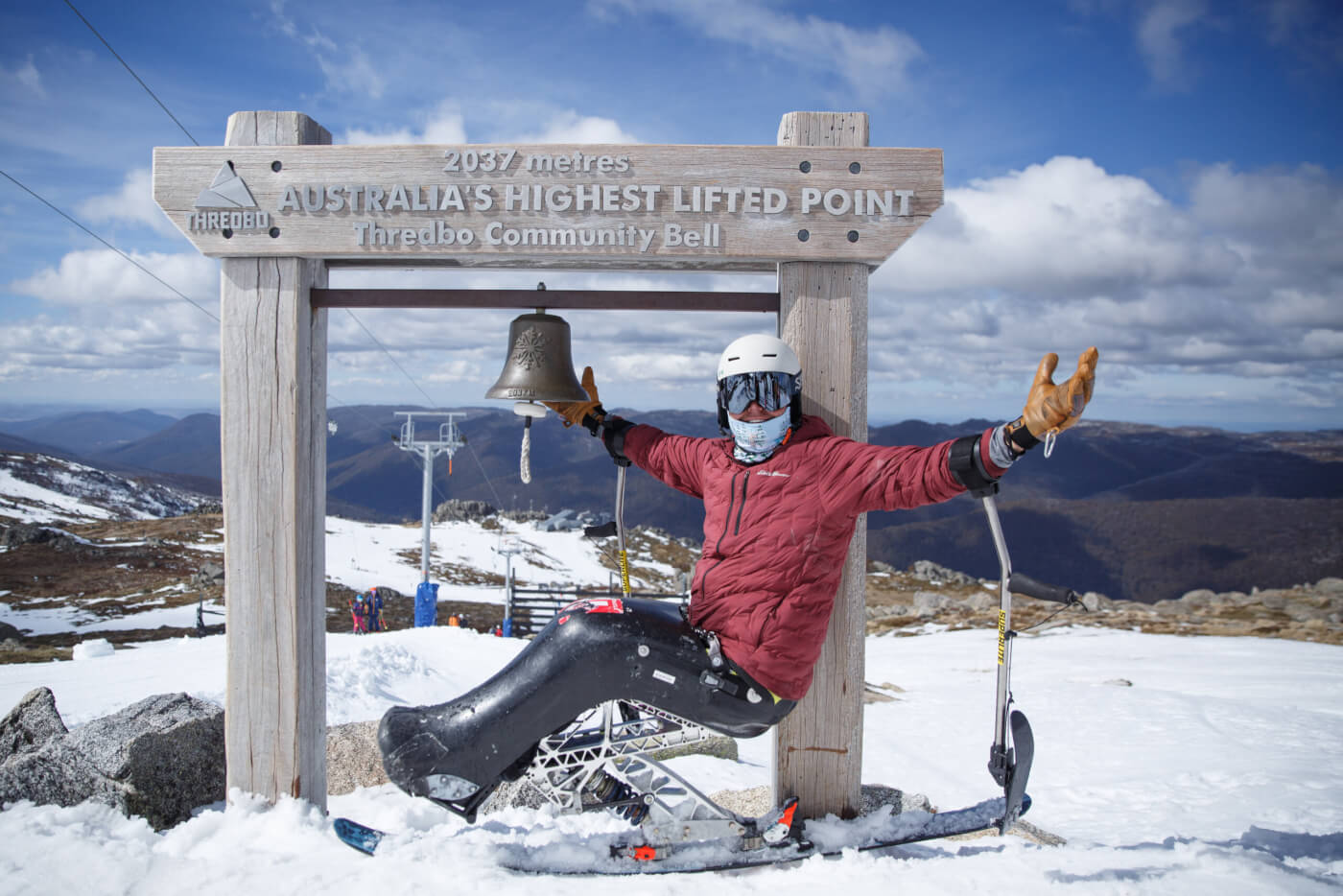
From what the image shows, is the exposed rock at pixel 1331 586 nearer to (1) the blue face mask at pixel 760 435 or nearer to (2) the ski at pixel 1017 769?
(2) the ski at pixel 1017 769

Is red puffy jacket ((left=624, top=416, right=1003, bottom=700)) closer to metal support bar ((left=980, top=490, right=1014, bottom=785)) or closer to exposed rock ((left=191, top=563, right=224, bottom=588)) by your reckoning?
metal support bar ((left=980, top=490, right=1014, bottom=785))

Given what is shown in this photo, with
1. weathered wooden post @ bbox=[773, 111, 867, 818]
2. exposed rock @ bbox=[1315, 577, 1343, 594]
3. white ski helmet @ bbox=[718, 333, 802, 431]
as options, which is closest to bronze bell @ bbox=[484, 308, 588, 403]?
white ski helmet @ bbox=[718, 333, 802, 431]

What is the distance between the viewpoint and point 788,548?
335cm

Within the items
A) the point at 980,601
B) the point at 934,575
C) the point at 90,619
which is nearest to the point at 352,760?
the point at 90,619

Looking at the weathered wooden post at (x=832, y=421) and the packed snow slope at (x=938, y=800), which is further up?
the weathered wooden post at (x=832, y=421)

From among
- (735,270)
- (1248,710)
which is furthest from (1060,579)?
(735,270)

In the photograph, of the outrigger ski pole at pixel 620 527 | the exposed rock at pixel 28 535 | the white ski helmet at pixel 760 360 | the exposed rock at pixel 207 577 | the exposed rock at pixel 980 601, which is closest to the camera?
the white ski helmet at pixel 760 360

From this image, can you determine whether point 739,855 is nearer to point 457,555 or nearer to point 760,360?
point 760,360

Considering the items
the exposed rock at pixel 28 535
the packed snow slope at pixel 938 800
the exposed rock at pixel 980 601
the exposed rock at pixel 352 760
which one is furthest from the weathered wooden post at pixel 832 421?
the exposed rock at pixel 28 535

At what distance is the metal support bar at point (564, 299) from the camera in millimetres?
3852

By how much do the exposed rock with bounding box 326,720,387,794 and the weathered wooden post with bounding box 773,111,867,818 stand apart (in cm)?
268

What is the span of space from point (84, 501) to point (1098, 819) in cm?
9348

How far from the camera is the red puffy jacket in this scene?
329cm

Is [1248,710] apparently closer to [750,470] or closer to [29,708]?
[750,470]
